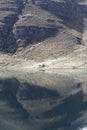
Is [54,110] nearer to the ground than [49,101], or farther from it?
farther from it

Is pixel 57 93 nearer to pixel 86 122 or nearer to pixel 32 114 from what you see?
pixel 32 114

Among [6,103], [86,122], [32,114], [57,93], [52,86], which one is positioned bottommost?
[52,86]

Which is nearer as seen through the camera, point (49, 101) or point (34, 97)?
point (49, 101)

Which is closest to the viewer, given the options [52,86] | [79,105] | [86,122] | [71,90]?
[86,122]

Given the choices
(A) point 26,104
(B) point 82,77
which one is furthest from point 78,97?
(B) point 82,77

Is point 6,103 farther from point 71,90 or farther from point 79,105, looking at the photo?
point 71,90

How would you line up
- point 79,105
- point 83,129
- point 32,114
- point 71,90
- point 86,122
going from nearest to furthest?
point 83,129
point 86,122
point 32,114
point 79,105
point 71,90

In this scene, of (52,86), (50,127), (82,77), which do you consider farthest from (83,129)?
(82,77)
